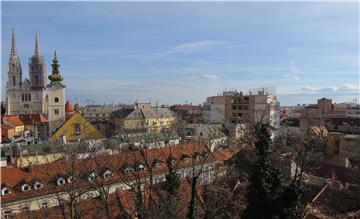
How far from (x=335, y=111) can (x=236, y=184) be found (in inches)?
3868

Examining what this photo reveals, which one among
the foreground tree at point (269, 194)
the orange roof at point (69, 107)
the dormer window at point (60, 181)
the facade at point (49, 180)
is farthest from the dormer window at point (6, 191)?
the orange roof at point (69, 107)

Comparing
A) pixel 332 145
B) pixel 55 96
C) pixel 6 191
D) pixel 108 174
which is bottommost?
pixel 6 191

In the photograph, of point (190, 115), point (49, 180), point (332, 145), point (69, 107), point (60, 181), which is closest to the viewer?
point (49, 180)

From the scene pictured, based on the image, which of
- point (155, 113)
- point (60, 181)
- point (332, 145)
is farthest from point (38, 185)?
point (155, 113)

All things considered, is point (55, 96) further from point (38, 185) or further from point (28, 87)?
point (28, 87)

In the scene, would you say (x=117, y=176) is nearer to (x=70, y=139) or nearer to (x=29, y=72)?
(x=70, y=139)

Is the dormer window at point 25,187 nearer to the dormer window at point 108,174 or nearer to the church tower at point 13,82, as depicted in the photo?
the dormer window at point 108,174

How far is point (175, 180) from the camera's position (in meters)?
18.7

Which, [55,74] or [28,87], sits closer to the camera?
[55,74]

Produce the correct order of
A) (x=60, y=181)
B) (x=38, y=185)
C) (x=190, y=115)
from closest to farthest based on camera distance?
1. (x=38, y=185)
2. (x=60, y=181)
3. (x=190, y=115)

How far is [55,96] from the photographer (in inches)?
2136

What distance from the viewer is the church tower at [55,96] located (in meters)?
53.8

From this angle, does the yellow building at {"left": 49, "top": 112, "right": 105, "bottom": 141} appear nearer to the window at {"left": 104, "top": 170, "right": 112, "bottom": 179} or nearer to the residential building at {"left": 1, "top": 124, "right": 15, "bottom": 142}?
the window at {"left": 104, "top": 170, "right": 112, "bottom": 179}

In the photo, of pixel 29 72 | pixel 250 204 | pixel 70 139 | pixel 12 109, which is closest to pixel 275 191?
pixel 250 204
